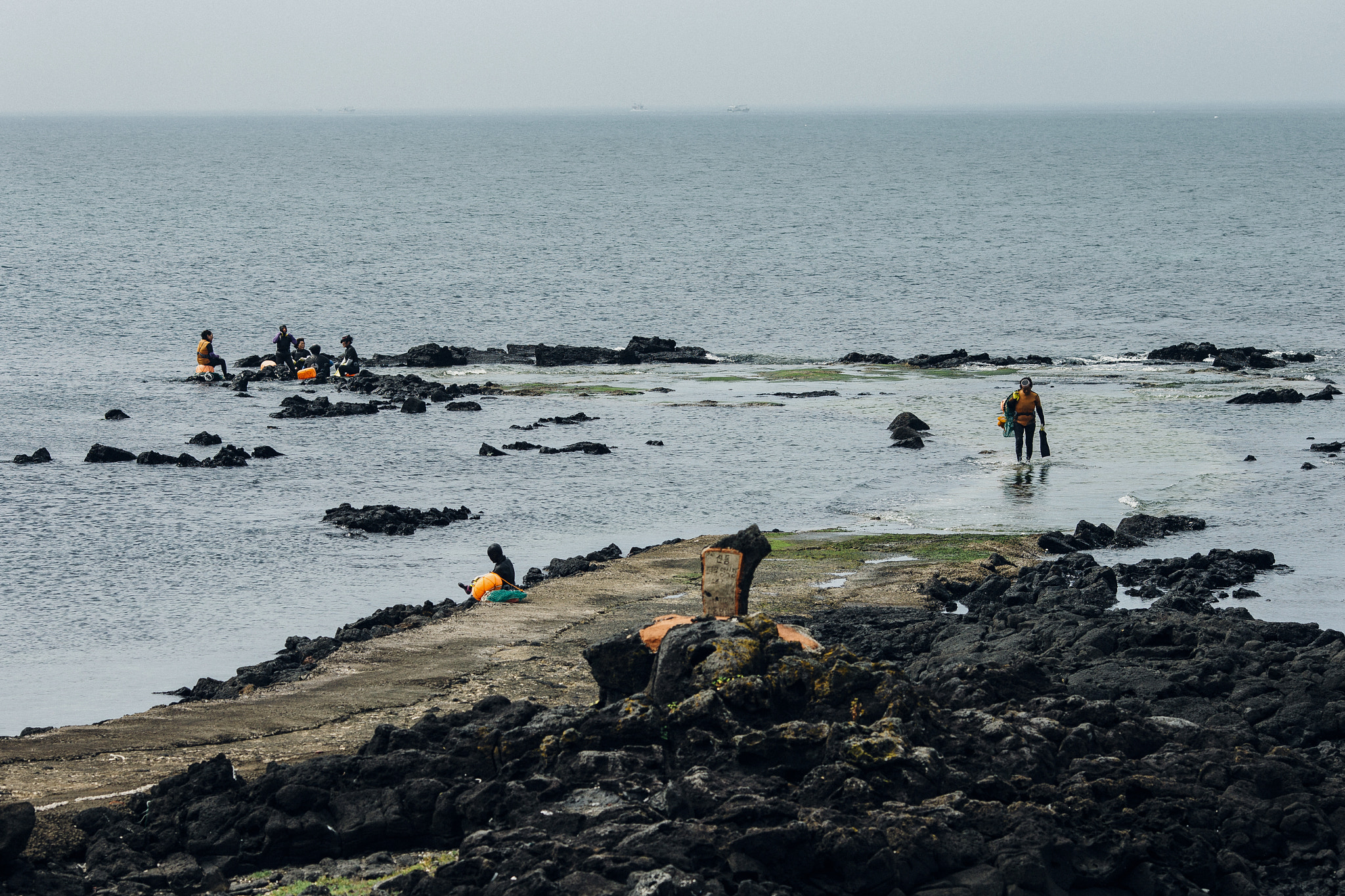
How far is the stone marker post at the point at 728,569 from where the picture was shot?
16.5 metres

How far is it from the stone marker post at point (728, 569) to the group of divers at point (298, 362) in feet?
113

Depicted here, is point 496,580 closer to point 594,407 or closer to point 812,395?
point 594,407

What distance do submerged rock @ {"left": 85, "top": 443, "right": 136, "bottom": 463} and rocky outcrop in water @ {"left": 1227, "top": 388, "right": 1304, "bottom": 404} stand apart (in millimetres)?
33188

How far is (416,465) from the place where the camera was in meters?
36.7

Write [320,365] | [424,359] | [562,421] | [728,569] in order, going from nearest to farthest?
1. [728,569]
2. [562,421]
3. [320,365]
4. [424,359]

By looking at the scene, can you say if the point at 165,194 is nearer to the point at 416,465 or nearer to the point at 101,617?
the point at 416,465

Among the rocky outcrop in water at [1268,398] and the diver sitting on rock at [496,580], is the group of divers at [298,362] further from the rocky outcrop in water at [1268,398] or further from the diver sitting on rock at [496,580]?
the rocky outcrop in water at [1268,398]

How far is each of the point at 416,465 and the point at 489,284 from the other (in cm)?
4414

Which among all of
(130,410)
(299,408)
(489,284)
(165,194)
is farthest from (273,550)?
(165,194)

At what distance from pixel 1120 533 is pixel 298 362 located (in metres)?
32.8

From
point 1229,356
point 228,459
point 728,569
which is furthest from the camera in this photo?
point 1229,356

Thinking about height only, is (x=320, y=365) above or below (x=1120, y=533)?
above

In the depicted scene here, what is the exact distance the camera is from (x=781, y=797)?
12.7 m

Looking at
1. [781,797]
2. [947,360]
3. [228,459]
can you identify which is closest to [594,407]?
[228,459]
